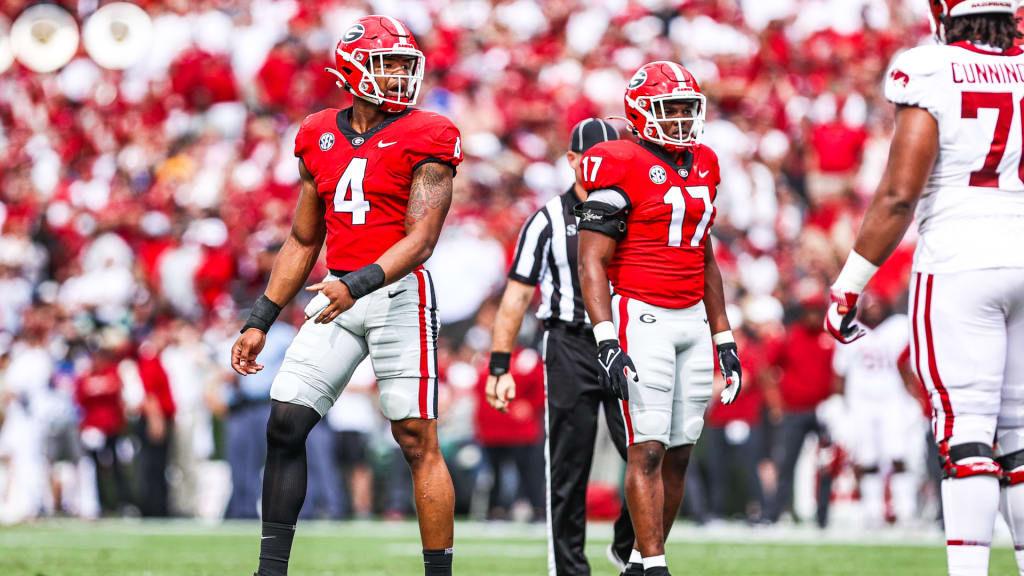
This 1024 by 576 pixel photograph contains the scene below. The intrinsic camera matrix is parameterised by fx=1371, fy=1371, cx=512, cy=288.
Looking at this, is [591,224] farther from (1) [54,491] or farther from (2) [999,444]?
(1) [54,491]

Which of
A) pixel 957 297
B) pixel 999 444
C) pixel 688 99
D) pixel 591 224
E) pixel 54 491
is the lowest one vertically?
pixel 54 491

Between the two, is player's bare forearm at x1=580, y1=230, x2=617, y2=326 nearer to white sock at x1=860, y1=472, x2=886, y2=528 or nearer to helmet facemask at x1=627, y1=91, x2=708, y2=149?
helmet facemask at x1=627, y1=91, x2=708, y2=149

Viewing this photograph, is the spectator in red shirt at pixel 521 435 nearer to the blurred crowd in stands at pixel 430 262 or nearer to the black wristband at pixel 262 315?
the blurred crowd in stands at pixel 430 262

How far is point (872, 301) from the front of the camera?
11.7 metres

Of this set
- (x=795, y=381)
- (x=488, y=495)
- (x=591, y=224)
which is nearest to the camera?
(x=591, y=224)

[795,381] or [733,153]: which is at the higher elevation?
[733,153]

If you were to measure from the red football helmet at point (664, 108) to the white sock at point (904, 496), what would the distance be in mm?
7554

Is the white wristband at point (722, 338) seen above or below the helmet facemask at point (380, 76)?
below

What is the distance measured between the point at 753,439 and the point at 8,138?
11631 millimetres

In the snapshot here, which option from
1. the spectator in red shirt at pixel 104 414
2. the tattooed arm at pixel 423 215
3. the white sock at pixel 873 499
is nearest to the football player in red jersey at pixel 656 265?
the tattooed arm at pixel 423 215

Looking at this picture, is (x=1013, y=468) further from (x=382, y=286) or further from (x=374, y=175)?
(x=374, y=175)

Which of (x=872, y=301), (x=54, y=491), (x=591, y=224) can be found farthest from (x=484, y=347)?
(x=591, y=224)

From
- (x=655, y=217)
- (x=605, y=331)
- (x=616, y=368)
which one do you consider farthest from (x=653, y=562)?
A: (x=655, y=217)

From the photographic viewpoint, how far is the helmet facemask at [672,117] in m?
5.26
